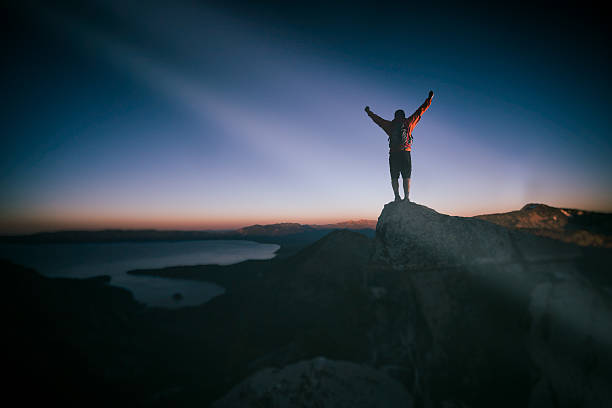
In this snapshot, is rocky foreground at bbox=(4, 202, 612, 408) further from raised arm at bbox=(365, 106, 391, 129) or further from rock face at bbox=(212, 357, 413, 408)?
raised arm at bbox=(365, 106, 391, 129)

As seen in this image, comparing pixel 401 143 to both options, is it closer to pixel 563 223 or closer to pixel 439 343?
pixel 563 223

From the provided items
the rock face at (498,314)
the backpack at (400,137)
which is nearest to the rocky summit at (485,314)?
the rock face at (498,314)

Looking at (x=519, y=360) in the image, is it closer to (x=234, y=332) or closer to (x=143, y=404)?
(x=143, y=404)

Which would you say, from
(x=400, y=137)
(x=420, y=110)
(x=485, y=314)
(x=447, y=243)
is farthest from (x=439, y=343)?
(x=420, y=110)

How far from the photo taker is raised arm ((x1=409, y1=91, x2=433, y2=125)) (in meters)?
4.83

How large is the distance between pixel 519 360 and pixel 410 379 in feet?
8.83

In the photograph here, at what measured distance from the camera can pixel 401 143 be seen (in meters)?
4.92

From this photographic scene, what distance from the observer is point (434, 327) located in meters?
3.99

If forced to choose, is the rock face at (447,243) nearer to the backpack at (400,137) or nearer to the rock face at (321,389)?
the backpack at (400,137)

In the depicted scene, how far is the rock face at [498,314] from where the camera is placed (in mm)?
3115

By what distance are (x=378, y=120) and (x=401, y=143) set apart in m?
0.98

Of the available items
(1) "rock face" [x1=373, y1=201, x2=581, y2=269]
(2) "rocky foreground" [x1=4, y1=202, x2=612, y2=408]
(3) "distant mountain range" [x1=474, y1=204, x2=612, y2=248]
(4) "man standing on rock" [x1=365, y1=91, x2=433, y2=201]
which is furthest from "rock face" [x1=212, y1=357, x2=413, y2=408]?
(4) "man standing on rock" [x1=365, y1=91, x2=433, y2=201]

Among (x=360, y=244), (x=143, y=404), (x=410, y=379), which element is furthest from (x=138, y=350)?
(x=360, y=244)

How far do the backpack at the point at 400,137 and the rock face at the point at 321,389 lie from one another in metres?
6.09
